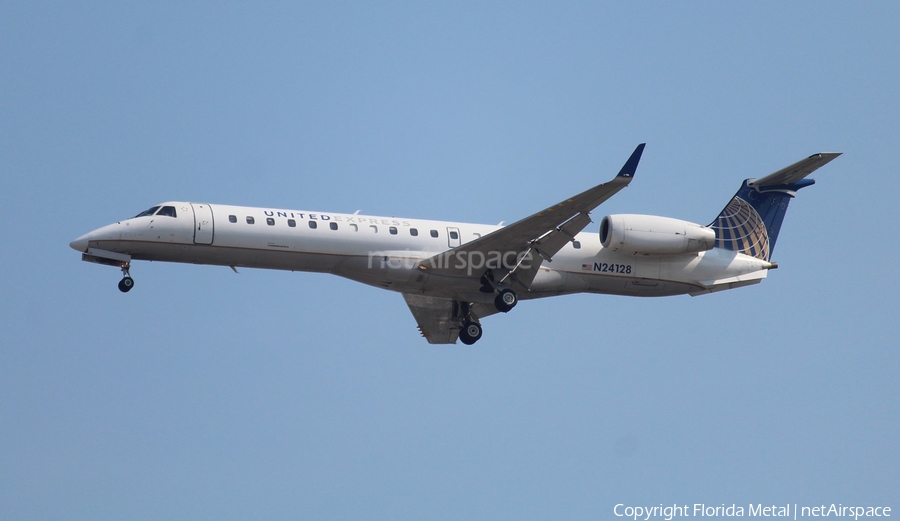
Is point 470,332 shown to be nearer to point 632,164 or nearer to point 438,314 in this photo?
point 438,314

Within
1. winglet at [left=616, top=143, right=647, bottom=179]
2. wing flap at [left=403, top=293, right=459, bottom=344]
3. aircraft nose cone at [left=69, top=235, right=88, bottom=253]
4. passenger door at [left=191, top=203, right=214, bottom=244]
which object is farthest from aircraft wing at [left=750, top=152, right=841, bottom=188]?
aircraft nose cone at [left=69, top=235, right=88, bottom=253]

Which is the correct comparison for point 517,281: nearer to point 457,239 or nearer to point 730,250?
point 457,239

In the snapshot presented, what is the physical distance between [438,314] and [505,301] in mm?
3659

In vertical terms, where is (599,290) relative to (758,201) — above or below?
below

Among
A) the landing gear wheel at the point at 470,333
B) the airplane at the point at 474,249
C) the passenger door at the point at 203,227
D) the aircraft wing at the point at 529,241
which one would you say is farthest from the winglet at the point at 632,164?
the passenger door at the point at 203,227

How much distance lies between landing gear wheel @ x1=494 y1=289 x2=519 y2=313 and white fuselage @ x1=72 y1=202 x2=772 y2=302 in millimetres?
655

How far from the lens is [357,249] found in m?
26.3

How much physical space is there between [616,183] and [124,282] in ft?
38.4

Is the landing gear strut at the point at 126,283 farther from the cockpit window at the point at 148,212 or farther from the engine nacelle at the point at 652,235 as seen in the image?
the engine nacelle at the point at 652,235

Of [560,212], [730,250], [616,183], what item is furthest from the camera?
[730,250]

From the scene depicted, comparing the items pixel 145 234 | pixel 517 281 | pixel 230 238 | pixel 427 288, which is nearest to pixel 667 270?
pixel 517 281

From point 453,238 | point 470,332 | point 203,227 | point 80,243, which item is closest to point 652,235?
point 453,238

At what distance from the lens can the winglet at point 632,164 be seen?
23.6 meters

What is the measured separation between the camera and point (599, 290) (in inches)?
1130
